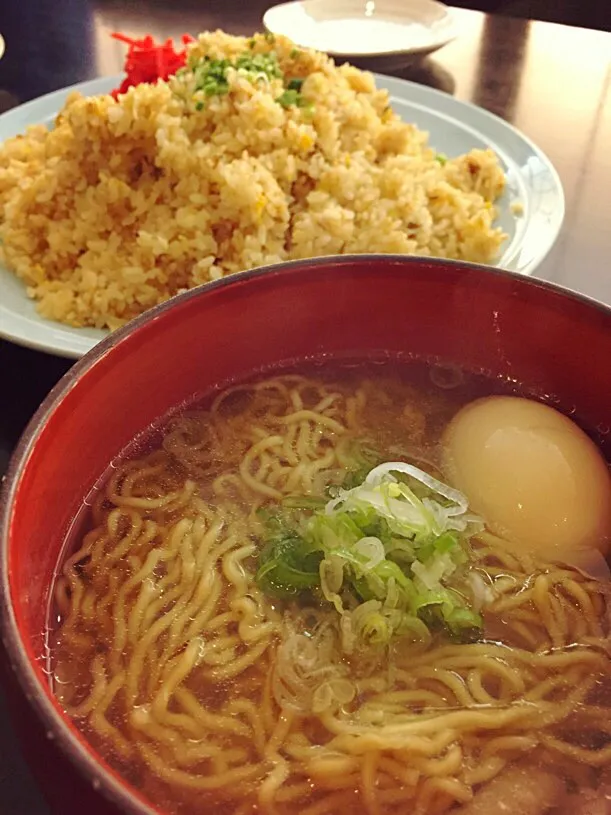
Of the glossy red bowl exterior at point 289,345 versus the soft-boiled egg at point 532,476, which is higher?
the glossy red bowl exterior at point 289,345

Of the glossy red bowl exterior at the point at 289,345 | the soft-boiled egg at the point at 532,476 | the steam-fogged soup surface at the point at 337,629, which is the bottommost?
the steam-fogged soup surface at the point at 337,629

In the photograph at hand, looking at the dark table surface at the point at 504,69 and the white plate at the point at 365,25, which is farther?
the white plate at the point at 365,25

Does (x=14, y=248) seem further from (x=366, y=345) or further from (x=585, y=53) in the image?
(x=585, y=53)

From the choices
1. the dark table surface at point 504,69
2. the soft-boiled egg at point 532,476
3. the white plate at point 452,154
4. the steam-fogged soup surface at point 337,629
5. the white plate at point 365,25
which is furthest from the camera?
the white plate at point 365,25

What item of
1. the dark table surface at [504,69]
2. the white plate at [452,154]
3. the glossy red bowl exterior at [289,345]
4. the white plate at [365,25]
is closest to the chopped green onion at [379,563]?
the glossy red bowl exterior at [289,345]

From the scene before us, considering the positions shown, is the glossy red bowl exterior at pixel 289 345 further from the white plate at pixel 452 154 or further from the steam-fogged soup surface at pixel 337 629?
the white plate at pixel 452 154

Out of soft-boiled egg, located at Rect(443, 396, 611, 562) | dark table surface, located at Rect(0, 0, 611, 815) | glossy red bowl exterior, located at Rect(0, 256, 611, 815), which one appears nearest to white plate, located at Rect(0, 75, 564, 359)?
dark table surface, located at Rect(0, 0, 611, 815)

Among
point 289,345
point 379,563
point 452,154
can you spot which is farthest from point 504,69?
point 379,563

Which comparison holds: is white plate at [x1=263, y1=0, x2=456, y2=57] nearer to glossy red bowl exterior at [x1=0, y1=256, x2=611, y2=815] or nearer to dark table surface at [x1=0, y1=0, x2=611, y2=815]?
dark table surface at [x1=0, y1=0, x2=611, y2=815]
